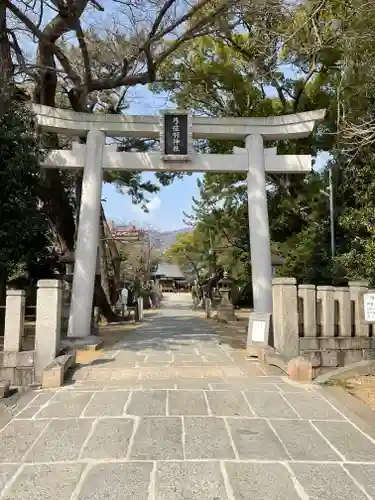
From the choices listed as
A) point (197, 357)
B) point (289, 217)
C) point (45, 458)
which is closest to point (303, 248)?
point (289, 217)

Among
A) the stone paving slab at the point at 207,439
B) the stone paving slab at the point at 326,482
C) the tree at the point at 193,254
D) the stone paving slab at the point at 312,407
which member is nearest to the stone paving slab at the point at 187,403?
the stone paving slab at the point at 207,439

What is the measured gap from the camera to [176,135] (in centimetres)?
1133

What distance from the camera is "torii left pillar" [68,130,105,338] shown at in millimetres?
10438

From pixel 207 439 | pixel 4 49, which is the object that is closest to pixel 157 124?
pixel 4 49

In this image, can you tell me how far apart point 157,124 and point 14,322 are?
6555 millimetres

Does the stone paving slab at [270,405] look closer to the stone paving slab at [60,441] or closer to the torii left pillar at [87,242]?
the stone paving slab at [60,441]

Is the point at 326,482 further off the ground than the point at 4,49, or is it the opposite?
the point at 4,49

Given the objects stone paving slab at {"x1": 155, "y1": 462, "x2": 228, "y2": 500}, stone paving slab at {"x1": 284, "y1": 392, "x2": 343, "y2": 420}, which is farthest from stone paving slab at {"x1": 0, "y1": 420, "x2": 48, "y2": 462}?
stone paving slab at {"x1": 284, "y1": 392, "x2": 343, "y2": 420}

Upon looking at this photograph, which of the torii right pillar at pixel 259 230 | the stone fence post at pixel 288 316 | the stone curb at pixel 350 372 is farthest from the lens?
the torii right pillar at pixel 259 230

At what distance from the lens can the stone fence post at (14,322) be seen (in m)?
7.02

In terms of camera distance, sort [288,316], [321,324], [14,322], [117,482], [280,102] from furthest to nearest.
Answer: [280,102]
[321,324]
[288,316]
[14,322]
[117,482]

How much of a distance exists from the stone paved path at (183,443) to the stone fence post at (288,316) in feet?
4.08

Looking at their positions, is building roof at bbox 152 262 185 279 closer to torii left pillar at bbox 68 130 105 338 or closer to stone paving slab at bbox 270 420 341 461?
torii left pillar at bbox 68 130 105 338

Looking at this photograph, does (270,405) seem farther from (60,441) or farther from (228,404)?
(60,441)
